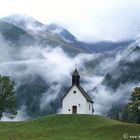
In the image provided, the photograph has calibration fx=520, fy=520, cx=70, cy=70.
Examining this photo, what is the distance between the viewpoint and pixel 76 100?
119500 millimetres

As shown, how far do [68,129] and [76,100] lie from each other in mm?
31083

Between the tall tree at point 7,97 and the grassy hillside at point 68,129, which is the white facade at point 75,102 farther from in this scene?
the grassy hillside at point 68,129

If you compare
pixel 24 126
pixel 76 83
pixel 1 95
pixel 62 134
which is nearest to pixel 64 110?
pixel 76 83

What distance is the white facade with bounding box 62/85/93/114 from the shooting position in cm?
11881

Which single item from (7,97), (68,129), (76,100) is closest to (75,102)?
(76,100)

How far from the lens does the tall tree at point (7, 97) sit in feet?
429

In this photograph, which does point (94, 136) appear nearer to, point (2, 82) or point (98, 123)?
point (98, 123)

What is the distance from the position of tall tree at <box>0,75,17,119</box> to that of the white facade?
56.9 feet

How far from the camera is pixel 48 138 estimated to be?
260 ft

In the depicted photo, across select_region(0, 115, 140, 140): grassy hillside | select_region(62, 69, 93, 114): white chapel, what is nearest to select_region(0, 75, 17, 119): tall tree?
select_region(62, 69, 93, 114): white chapel

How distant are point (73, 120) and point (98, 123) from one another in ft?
17.9

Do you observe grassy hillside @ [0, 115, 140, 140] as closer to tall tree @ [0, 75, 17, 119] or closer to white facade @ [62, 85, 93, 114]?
white facade @ [62, 85, 93, 114]

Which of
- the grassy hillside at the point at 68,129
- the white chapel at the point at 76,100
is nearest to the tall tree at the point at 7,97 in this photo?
the white chapel at the point at 76,100

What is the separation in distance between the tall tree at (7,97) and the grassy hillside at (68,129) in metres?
29.4
